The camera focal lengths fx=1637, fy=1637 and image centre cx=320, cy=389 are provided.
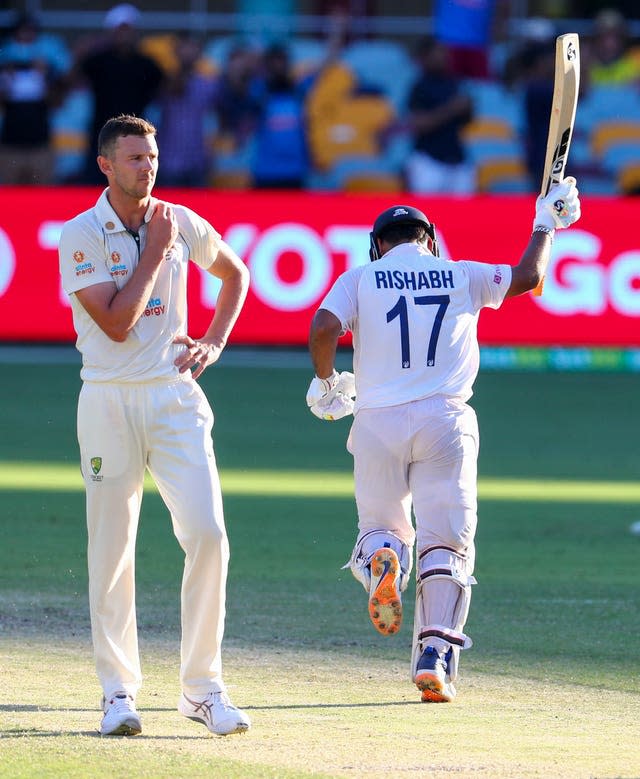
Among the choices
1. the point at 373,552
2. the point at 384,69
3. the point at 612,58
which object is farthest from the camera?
the point at 384,69

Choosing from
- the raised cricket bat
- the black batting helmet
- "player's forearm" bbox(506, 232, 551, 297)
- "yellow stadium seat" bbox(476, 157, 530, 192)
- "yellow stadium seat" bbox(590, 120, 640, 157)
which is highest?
"yellow stadium seat" bbox(590, 120, 640, 157)

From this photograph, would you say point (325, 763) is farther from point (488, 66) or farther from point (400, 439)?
point (488, 66)

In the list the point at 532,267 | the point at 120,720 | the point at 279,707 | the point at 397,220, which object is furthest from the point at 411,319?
the point at 120,720

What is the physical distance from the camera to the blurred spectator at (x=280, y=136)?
2019 centimetres

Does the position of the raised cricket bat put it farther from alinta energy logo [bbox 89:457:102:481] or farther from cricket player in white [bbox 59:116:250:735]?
alinta energy logo [bbox 89:457:102:481]

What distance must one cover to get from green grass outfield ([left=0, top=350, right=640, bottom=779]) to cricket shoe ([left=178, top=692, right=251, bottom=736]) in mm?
58

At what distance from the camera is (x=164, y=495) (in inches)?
245

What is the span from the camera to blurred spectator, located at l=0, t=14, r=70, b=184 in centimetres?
2003

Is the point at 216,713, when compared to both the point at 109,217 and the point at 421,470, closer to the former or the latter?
the point at 421,470

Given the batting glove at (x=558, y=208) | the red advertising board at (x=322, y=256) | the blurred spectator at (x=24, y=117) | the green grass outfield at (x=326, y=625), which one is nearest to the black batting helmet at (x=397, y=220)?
the batting glove at (x=558, y=208)

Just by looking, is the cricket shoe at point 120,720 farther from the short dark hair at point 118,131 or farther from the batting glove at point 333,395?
the short dark hair at point 118,131

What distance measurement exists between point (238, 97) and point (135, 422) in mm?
15241

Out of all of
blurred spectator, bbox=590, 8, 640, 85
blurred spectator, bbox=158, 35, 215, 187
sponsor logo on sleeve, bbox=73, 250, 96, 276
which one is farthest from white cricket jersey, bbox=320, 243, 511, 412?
blurred spectator, bbox=590, 8, 640, 85

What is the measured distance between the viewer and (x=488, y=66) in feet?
73.1
